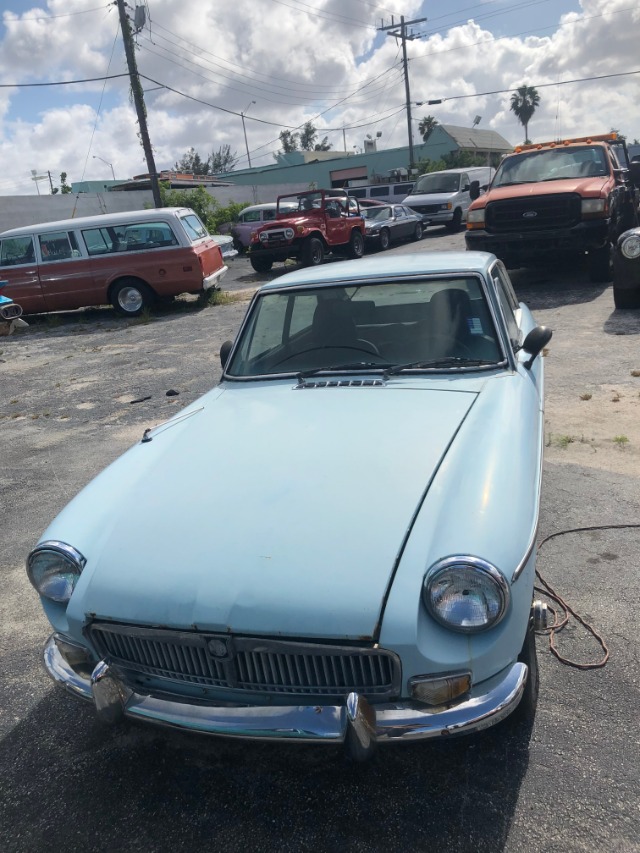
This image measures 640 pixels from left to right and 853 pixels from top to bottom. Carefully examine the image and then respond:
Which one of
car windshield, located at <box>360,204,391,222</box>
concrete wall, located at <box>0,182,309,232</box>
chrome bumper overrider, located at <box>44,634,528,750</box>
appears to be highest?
concrete wall, located at <box>0,182,309,232</box>

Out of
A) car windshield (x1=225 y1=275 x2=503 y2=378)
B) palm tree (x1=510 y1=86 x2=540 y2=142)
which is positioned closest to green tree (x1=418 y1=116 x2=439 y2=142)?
palm tree (x1=510 y1=86 x2=540 y2=142)

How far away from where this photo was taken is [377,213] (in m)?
20.8

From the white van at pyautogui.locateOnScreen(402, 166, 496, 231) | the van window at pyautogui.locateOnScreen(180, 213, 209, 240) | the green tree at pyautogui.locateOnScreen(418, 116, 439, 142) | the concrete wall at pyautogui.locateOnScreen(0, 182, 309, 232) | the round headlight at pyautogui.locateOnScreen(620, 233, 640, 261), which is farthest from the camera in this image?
the green tree at pyautogui.locateOnScreen(418, 116, 439, 142)

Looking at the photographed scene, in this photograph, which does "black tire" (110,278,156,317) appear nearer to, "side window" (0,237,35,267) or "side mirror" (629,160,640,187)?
"side window" (0,237,35,267)

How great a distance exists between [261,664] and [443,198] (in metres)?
21.8

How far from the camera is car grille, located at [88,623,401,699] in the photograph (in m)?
2.14

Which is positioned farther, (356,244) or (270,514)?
(356,244)

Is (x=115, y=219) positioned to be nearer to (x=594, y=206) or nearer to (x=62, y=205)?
(x=594, y=206)

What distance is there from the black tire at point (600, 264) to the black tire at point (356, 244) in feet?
27.2

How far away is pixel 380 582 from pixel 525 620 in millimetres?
533

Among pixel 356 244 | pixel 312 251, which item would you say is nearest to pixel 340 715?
pixel 312 251

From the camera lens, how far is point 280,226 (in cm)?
1680

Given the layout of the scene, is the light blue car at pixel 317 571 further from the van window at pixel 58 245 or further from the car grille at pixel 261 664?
the van window at pixel 58 245

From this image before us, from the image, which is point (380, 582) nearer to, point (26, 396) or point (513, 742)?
point (513, 742)
